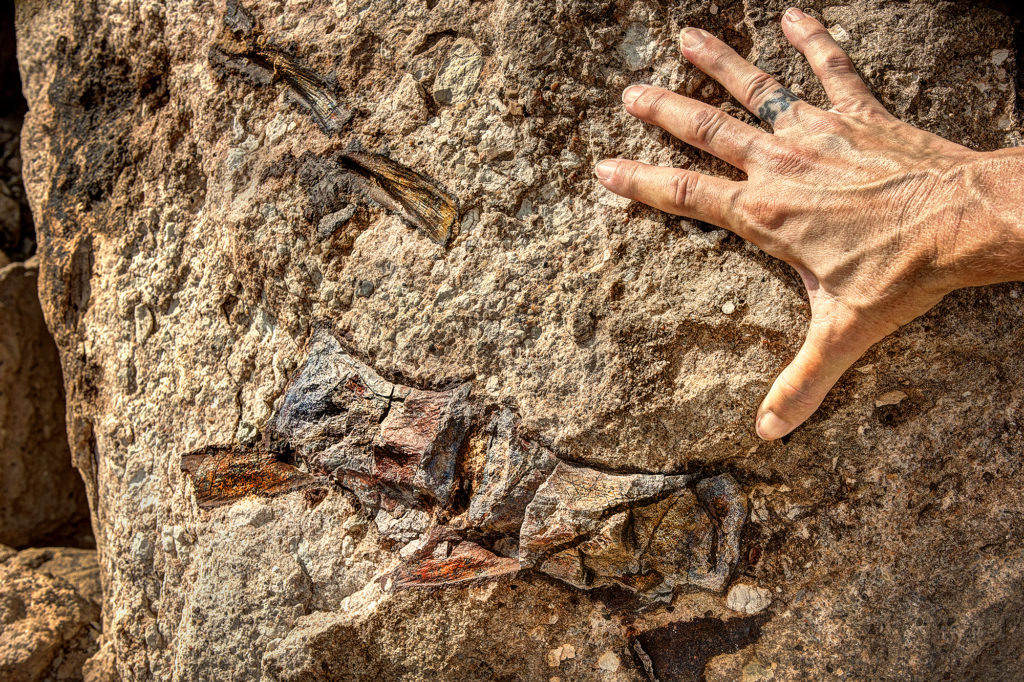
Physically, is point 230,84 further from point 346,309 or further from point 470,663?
point 470,663

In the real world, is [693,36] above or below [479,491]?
above

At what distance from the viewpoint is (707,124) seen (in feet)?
3.60

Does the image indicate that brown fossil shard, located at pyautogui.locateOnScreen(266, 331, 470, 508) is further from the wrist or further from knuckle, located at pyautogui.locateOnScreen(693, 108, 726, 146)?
the wrist

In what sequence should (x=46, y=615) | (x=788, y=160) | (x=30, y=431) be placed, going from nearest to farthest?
(x=788, y=160) → (x=46, y=615) → (x=30, y=431)

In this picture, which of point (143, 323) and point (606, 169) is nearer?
point (606, 169)

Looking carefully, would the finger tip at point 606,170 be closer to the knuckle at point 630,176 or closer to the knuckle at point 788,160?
the knuckle at point 630,176

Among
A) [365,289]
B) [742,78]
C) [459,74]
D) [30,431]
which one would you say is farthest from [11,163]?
[742,78]

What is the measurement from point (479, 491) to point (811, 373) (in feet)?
2.02

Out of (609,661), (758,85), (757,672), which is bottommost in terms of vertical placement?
(757,672)

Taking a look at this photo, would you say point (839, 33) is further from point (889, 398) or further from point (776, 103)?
point (889, 398)

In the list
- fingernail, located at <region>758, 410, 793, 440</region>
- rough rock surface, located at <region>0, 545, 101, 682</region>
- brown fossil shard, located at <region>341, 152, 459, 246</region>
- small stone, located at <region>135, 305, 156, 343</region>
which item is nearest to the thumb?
fingernail, located at <region>758, 410, 793, 440</region>

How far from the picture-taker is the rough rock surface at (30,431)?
1934mm

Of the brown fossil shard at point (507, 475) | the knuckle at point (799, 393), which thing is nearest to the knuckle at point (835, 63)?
the knuckle at point (799, 393)

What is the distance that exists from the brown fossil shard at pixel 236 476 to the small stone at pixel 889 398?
1056mm
